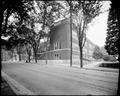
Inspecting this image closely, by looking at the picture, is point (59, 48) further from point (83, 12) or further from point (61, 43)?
point (83, 12)

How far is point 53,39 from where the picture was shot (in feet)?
128

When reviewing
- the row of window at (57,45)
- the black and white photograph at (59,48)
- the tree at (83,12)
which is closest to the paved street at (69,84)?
the black and white photograph at (59,48)

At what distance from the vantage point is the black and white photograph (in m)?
6.19

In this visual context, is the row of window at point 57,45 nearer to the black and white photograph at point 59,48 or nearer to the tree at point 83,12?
the black and white photograph at point 59,48

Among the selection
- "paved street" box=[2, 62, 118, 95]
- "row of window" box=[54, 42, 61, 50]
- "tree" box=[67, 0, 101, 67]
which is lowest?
"paved street" box=[2, 62, 118, 95]

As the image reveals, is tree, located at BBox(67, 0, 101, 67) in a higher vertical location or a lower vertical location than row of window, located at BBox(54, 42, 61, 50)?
higher

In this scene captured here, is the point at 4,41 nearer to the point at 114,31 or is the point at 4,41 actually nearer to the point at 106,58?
the point at 114,31

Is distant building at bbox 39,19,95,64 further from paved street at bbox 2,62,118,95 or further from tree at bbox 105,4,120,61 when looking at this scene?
paved street at bbox 2,62,118,95

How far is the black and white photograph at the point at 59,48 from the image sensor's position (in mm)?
6194

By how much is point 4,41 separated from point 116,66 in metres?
19.1

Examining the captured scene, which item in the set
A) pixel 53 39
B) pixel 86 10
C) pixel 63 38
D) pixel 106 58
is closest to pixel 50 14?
pixel 63 38

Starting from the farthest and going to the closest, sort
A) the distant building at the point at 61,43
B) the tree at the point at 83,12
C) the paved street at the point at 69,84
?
the distant building at the point at 61,43, the tree at the point at 83,12, the paved street at the point at 69,84

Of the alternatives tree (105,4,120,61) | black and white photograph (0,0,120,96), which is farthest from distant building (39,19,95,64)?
tree (105,4,120,61)

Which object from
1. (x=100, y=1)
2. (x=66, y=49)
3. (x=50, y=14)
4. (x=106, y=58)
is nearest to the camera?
(x=100, y=1)
